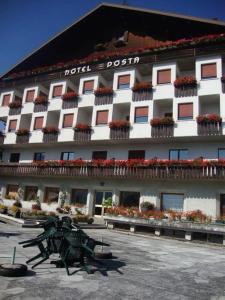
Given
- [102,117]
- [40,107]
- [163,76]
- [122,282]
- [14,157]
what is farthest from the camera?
[14,157]

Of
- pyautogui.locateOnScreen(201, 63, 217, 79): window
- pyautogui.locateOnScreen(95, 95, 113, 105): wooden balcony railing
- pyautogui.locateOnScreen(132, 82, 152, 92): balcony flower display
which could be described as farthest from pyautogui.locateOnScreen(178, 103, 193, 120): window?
pyautogui.locateOnScreen(95, 95, 113, 105): wooden balcony railing

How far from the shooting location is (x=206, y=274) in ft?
29.6

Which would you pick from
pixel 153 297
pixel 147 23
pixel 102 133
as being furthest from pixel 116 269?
pixel 147 23

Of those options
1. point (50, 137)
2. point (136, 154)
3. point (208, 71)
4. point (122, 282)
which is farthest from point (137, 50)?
point (122, 282)

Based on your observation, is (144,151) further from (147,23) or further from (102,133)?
(147,23)

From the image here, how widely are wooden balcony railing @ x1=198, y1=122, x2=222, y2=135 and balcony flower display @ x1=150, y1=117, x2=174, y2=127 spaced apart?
8.00ft

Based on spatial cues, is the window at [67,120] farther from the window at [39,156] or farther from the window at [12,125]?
the window at [12,125]

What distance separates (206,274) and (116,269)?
2646 millimetres

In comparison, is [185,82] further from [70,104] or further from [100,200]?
[100,200]

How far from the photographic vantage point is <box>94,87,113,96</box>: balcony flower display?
2952 cm

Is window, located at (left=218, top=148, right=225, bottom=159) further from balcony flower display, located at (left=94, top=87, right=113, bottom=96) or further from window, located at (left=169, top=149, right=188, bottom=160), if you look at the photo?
balcony flower display, located at (left=94, top=87, right=113, bottom=96)

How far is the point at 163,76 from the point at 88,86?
782cm

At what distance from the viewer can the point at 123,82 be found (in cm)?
2952

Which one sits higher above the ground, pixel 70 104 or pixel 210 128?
pixel 70 104
